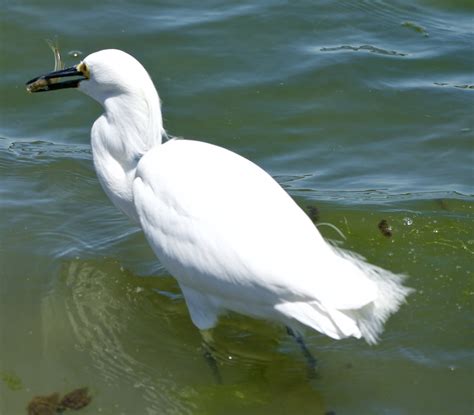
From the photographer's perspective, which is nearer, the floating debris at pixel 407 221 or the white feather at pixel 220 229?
the white feather at pixel 220 229

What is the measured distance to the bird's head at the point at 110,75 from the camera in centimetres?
498

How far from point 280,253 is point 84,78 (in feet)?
5.64

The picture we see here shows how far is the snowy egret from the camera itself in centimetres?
417

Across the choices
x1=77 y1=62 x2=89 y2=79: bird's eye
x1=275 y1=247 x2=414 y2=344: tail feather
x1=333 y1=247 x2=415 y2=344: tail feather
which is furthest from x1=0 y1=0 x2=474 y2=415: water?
x1=77 y1=62 x2=89 y2=79: bird's eye

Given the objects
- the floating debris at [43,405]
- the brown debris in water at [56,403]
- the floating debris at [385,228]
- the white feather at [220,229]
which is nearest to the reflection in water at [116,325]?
the brown debris in water at [56,403]

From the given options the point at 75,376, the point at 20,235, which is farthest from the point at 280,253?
the point at 20,235

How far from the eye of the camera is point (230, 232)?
14.5 ft

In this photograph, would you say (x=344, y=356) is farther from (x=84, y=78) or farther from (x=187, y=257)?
(x=84, y=78)

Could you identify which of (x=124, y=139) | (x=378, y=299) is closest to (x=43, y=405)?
(x=124, y=139)

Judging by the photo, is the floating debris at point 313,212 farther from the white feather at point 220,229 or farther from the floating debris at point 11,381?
the floating debris at point 11,381

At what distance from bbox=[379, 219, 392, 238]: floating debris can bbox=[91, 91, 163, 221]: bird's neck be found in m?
1.59

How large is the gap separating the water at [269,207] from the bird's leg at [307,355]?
4 centimetres

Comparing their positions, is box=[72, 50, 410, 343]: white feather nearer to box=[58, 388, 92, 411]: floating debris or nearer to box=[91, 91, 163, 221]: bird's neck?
box=[91, 91, 163, 221]: bird's neck

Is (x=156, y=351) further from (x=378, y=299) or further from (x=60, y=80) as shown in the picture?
(x=60, y=80)
